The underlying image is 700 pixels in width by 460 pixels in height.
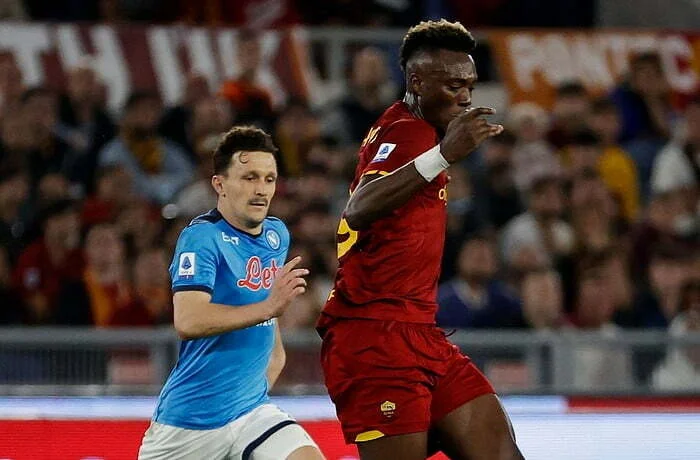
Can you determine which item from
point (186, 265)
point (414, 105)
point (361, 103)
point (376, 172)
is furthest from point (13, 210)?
point (376, 172)

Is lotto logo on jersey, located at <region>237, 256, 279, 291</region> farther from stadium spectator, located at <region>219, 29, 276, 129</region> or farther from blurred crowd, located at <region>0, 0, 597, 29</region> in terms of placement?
blurred crowd, located at <region>0, 0, 597, 29</region>

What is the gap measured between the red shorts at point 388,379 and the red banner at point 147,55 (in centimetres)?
582

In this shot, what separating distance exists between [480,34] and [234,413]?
22.6 ft

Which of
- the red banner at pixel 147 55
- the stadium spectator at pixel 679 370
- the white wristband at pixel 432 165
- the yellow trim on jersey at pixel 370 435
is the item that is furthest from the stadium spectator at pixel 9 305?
the white wristband at pixel 432 165

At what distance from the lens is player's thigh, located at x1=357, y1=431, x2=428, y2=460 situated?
17.0ft

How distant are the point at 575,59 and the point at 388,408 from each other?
7.22 metres

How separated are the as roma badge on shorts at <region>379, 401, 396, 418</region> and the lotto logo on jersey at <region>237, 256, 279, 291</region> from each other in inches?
27.6

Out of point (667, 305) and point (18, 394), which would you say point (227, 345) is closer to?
point (18, 394)

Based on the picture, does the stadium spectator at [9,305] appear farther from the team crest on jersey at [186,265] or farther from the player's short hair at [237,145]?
the team crest on jersey at [186,265]

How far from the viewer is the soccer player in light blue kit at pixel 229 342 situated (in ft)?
17.8

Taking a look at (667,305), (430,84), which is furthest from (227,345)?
(667,305)

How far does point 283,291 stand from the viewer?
5207 millimetres

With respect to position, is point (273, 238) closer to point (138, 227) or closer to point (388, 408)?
point (388, 408)

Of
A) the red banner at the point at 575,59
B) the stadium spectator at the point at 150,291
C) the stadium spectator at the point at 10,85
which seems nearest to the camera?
the stadium spectator at the point at 150,291
